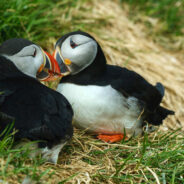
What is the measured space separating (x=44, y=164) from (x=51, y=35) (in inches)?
93.5

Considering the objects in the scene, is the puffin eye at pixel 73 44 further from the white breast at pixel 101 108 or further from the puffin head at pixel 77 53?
the white breast at pixel 101 108

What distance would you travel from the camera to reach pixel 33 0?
4688mm

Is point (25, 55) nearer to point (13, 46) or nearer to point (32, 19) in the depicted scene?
point (13, 46)

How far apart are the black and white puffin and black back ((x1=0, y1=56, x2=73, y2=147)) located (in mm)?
559

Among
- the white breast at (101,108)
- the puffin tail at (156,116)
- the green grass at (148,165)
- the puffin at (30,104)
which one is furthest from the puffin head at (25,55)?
the puffin tail at (156,116)

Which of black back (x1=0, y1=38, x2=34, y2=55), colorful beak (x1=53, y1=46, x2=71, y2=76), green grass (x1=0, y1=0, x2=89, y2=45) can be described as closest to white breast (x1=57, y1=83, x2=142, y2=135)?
colorful beak (x1=53, y1=46, x2=71, y2=76)

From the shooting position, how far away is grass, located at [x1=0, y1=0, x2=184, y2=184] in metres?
2.70

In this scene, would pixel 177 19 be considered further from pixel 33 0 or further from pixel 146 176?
pixel 146 176

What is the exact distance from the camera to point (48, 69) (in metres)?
3.36

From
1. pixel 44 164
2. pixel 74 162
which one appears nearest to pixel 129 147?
pixel 74 162

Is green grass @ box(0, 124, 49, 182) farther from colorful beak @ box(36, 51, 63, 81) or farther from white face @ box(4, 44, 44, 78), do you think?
colorful beak @ box(36, 51, 63, 81)

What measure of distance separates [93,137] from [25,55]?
1.16 m

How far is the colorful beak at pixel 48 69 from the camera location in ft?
10.8

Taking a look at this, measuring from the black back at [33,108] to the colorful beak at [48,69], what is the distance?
340 mm
